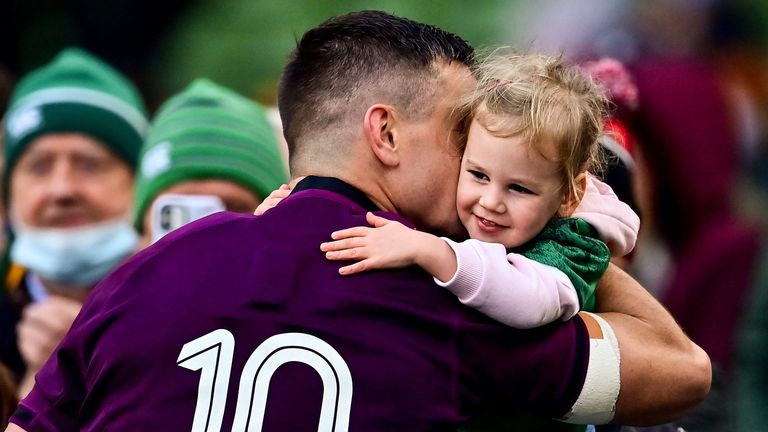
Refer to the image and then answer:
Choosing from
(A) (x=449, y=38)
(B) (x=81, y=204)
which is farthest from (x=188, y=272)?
(B) (x=81, y=204)

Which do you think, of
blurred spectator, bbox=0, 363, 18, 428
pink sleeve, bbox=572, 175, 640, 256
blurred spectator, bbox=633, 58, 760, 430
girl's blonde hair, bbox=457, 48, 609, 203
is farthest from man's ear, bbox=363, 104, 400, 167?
blurred spectator, bbox=633, 58, 760, 430

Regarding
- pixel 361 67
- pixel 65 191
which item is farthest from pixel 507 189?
pixel 65 191

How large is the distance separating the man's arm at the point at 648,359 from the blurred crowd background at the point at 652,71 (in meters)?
0.61

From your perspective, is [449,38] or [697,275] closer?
[449,38]

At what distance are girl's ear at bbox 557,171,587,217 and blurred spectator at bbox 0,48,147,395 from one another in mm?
2791

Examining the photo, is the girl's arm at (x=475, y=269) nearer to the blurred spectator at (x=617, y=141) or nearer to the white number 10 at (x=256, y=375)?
the white number 10 at (x=256, y=375)

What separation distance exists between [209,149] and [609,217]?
82.3 inches

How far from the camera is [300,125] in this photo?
3.27 meters

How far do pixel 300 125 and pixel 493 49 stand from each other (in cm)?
46

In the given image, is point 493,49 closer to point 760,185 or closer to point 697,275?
point 697,275

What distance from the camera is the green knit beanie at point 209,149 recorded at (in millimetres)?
4938

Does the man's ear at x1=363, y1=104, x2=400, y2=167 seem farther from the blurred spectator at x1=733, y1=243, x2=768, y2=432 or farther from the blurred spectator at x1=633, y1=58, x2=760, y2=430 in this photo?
the blurred spectator at x1=633, y1=58, x2=760, y2=430

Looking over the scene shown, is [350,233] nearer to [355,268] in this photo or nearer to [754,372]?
[355,268]

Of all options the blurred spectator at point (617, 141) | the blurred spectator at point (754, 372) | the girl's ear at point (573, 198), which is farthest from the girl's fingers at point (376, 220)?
the blurred spectator at point (754, 372)
